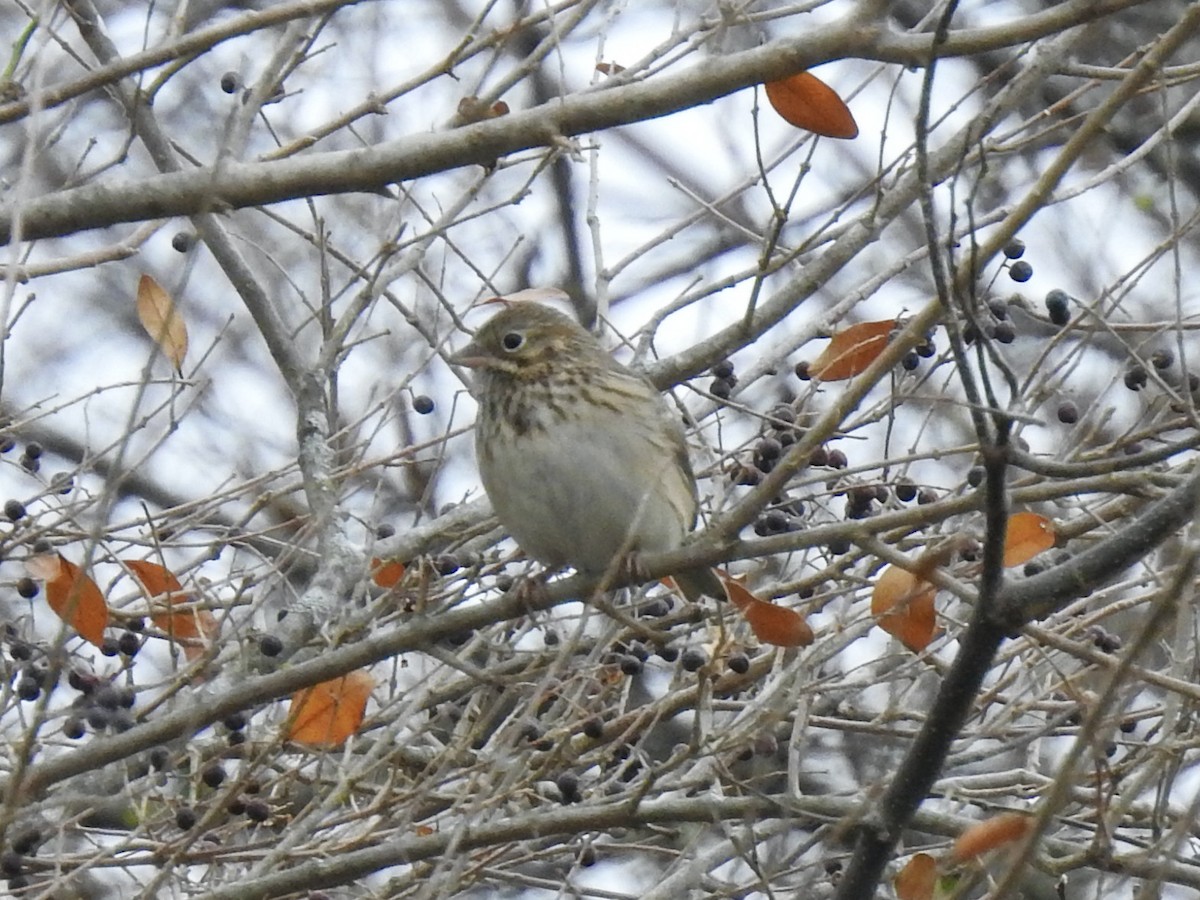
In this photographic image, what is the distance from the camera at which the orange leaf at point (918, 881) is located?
5.05 meters

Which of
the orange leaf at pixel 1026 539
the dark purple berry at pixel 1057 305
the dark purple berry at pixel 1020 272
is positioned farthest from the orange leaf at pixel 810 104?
the dark purple berry at pixel 1020 272

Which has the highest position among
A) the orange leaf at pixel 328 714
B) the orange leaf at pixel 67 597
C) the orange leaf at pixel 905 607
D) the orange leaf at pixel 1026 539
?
the orange leaf at pixel 67 597

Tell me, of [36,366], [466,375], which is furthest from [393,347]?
[466,375]

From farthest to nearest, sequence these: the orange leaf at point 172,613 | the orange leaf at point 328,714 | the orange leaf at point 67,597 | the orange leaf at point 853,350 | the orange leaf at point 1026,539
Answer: the orange leaf at point 853,350
the orange leaf at point 172,613
the orange leaf at point 67,597
the orange leaf at point 328,714
the orange leaf at point 1026,539

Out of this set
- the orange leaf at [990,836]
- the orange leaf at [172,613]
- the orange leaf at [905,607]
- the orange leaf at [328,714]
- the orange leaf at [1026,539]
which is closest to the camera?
the orange leaf at [990,836]

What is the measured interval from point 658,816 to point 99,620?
1.78m

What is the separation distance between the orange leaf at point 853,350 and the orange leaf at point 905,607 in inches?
42.7

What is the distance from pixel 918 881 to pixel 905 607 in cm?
75

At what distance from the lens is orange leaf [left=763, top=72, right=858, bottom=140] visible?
4.83m

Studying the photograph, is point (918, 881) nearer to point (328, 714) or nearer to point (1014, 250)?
point (328, 714)

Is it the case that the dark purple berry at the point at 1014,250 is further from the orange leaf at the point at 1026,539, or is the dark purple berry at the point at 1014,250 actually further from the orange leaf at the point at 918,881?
the orange leaf at the point at 918,881

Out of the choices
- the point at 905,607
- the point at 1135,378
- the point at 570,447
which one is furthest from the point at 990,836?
the point at 570,447

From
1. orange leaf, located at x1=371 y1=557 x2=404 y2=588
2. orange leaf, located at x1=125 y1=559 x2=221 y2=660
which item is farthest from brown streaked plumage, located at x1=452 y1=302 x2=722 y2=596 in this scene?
orange leaf, located at x1=125 y1=559 x2=221 y2=660

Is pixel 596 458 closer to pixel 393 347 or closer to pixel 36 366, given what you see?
pixel 393 347
